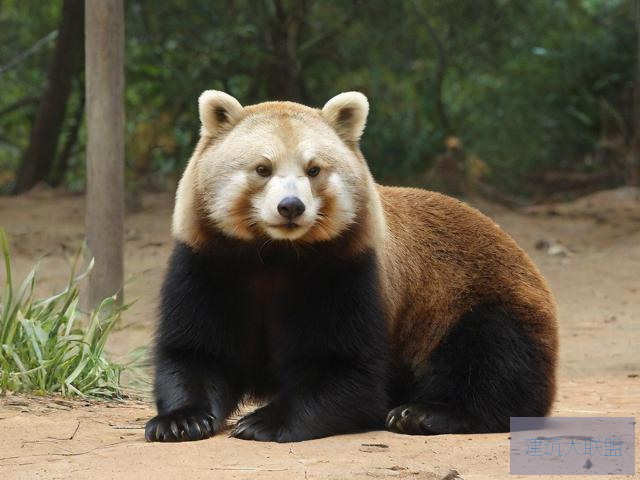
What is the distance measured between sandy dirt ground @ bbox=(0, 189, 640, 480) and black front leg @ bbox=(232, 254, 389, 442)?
124mm

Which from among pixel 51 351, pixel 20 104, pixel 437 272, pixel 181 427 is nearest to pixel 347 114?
pixel 437 272

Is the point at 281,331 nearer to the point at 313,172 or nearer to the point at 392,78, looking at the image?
the point at 313,172

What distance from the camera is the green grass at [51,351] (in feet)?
16.0

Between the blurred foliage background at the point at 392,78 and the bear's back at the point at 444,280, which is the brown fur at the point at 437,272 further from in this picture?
the blurred foliage background at the point at 392,78

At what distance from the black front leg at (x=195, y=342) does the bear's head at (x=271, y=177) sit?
16 centimetres

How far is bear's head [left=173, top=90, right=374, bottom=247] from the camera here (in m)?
3.98

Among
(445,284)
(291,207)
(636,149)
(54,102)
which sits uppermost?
(54,102)

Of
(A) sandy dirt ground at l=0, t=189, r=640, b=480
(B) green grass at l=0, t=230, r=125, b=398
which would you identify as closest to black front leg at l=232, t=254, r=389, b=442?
(A) sandy dirt ground at l=0, t=189, r=640, b=480

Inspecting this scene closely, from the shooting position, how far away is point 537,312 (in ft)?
15.3

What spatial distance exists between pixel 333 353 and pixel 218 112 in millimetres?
1131

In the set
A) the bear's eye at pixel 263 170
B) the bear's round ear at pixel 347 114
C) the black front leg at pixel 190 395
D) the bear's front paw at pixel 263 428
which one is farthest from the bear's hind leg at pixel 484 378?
the bear's eye at pixel 263 170

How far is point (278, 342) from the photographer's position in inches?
168

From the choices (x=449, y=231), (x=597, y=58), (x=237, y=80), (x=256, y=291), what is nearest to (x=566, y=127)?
(x=597, y=58)

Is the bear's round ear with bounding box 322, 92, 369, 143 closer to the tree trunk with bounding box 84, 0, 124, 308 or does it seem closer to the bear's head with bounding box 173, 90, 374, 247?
the bear's head with bounding box 173, 90, 374, 247
